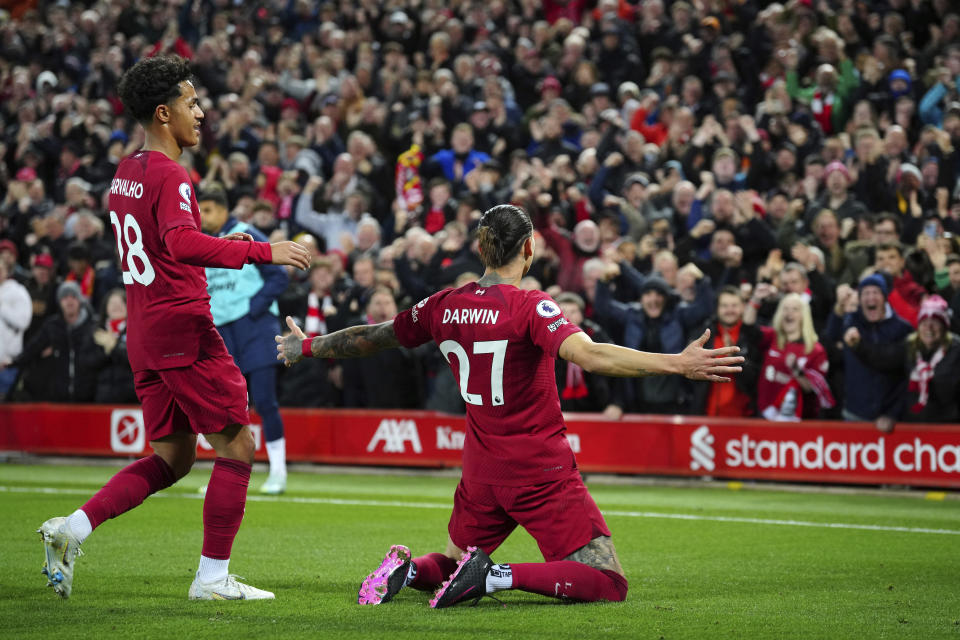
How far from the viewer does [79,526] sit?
679 cm

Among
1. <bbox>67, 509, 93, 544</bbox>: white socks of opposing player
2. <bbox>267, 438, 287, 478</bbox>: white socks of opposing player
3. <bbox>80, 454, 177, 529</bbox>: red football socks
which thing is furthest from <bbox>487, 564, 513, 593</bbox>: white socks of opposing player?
<bbox>267, 438, 287, 478</bbox>: white socks of opposing player

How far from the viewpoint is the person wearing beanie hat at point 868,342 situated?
43.2 feet

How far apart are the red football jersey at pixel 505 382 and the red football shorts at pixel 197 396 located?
1.06 metres

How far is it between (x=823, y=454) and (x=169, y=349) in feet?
26.9

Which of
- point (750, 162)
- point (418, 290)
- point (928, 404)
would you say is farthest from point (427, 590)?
point (750, 162)

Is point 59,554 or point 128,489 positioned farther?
point 128,489

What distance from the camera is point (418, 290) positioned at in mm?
15914

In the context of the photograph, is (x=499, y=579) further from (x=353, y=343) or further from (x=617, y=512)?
(x=617, y=512)

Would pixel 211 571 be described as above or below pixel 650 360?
below

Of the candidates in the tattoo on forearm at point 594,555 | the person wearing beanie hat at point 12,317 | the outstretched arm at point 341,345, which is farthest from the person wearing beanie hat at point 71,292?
the tattoo on forearm at point 594,555

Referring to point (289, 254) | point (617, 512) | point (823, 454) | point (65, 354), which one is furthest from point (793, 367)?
point (65, 354)

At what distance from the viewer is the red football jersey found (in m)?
6.71

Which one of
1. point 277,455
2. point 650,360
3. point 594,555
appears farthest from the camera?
Answer: point 277,455

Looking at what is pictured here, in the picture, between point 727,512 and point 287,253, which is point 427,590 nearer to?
point 287,253
